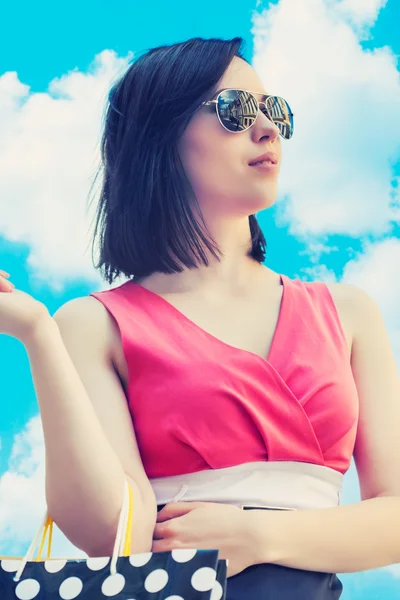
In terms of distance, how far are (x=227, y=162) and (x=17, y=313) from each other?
61cm

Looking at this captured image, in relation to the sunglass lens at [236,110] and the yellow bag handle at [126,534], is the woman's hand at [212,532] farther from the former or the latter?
the sunglass lens at [236,110]

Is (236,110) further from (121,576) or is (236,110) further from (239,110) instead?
(121,576)

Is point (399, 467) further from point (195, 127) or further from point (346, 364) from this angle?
point (195, 127)

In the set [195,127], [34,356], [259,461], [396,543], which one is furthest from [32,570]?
[195,127]

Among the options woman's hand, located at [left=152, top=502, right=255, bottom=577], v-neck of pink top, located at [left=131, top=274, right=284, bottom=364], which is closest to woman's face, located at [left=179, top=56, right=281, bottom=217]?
v-neck of pink top, located at [left=131, top=274, right=284, bottom=364]

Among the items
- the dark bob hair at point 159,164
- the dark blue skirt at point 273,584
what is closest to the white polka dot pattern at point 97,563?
the dark blue skirt at point 273,584

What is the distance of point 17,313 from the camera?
116cm

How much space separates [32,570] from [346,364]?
71 cm

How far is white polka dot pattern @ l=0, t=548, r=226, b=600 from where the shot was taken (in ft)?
3.27

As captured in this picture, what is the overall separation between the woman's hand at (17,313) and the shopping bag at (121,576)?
0.31 m

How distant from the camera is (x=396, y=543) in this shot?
52.1 inches

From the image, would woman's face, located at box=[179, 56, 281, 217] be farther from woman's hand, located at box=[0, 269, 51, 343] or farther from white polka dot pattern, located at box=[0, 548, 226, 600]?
white polka dot pattern, located at box=[0, 548, 226, 600]

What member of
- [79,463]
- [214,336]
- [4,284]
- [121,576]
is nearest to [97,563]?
[121,576]

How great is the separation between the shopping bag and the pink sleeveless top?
28cm
